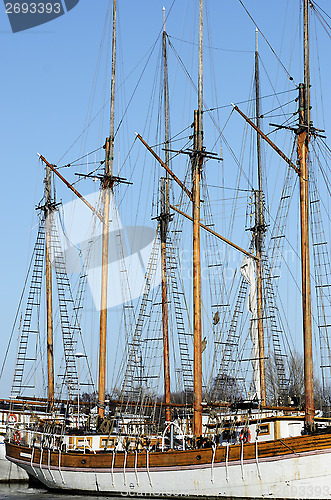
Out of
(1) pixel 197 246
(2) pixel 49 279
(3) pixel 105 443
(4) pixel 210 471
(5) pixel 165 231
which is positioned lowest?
(4) pixel 210 471

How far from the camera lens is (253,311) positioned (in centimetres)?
4834

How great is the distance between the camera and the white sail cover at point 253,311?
4625cm

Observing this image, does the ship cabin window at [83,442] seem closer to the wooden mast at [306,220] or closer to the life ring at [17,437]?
the life ring at [17,437]

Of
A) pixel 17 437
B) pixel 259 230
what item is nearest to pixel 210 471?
pixel 17 437

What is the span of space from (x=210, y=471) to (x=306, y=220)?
11334 mm

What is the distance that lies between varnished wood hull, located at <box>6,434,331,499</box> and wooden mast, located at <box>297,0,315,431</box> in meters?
2.09

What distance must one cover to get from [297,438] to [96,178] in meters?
24.8

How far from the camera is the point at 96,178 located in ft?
157

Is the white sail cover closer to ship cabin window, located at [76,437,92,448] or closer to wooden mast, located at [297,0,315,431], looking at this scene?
ship cabin window, located at [76,437,92,448]

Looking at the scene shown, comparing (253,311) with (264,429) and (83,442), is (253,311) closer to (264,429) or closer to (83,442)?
(83,442)

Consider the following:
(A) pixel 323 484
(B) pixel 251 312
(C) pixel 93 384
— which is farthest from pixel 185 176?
(A) pixel 323 484

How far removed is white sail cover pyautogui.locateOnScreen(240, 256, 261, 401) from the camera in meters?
46.2

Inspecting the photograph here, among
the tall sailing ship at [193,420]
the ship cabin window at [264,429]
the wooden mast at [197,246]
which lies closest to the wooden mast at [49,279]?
the tall sailing ship at [193,420]

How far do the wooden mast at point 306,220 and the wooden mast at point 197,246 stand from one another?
5917mm
